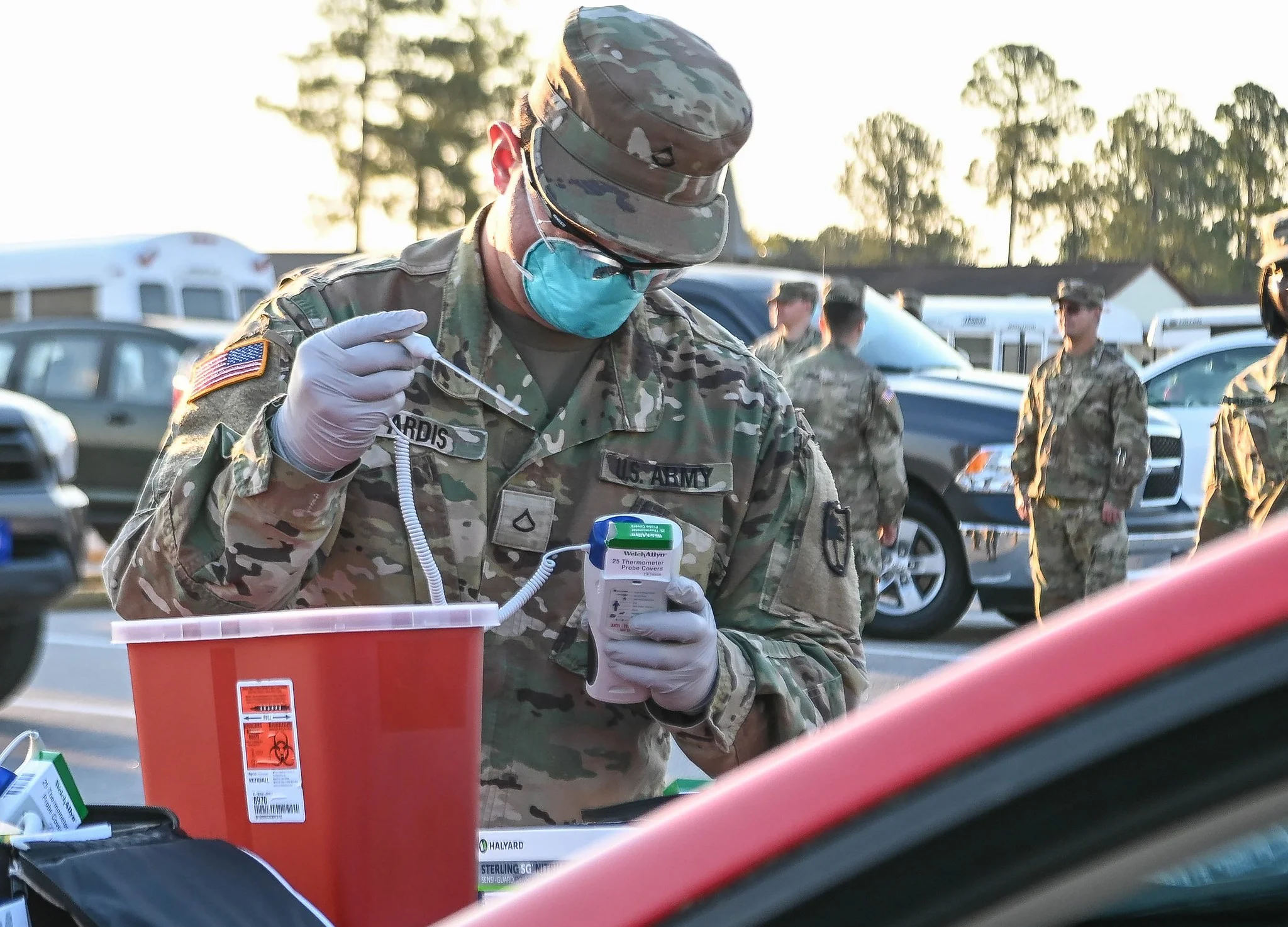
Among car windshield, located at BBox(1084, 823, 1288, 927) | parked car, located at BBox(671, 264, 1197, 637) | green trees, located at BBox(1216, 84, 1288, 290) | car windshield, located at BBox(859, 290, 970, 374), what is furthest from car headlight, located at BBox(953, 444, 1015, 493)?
green trees, located at BBox(1216, 84, 1288, 290)

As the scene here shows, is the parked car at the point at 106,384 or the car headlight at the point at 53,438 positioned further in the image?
the parked car at the point at 106,384

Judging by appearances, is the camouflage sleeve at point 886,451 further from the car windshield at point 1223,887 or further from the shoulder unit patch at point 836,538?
the car windshield at point 1223,887

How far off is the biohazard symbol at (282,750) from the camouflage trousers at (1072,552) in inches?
248

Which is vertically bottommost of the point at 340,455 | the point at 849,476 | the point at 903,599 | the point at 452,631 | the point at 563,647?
the point at 903,599

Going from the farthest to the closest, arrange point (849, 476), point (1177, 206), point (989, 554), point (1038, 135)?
point (1038, 135) < point (1177, 206) < point (989, 554) < point (849, 476)

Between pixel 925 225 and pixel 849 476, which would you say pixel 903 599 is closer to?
pixel 849 476

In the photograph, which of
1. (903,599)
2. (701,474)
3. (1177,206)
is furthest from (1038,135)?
(701,474)

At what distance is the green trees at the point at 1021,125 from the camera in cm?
6775

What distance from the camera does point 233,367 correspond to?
212 cm

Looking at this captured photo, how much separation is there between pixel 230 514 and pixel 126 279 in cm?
1399

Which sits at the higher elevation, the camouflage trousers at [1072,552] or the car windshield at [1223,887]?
the car windshield at [1223,887]

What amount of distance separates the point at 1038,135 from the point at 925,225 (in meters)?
8.24

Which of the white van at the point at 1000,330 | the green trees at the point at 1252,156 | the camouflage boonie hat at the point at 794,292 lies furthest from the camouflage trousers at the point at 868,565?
the green trees at the point at 1252,156

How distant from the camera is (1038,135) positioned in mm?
69188
